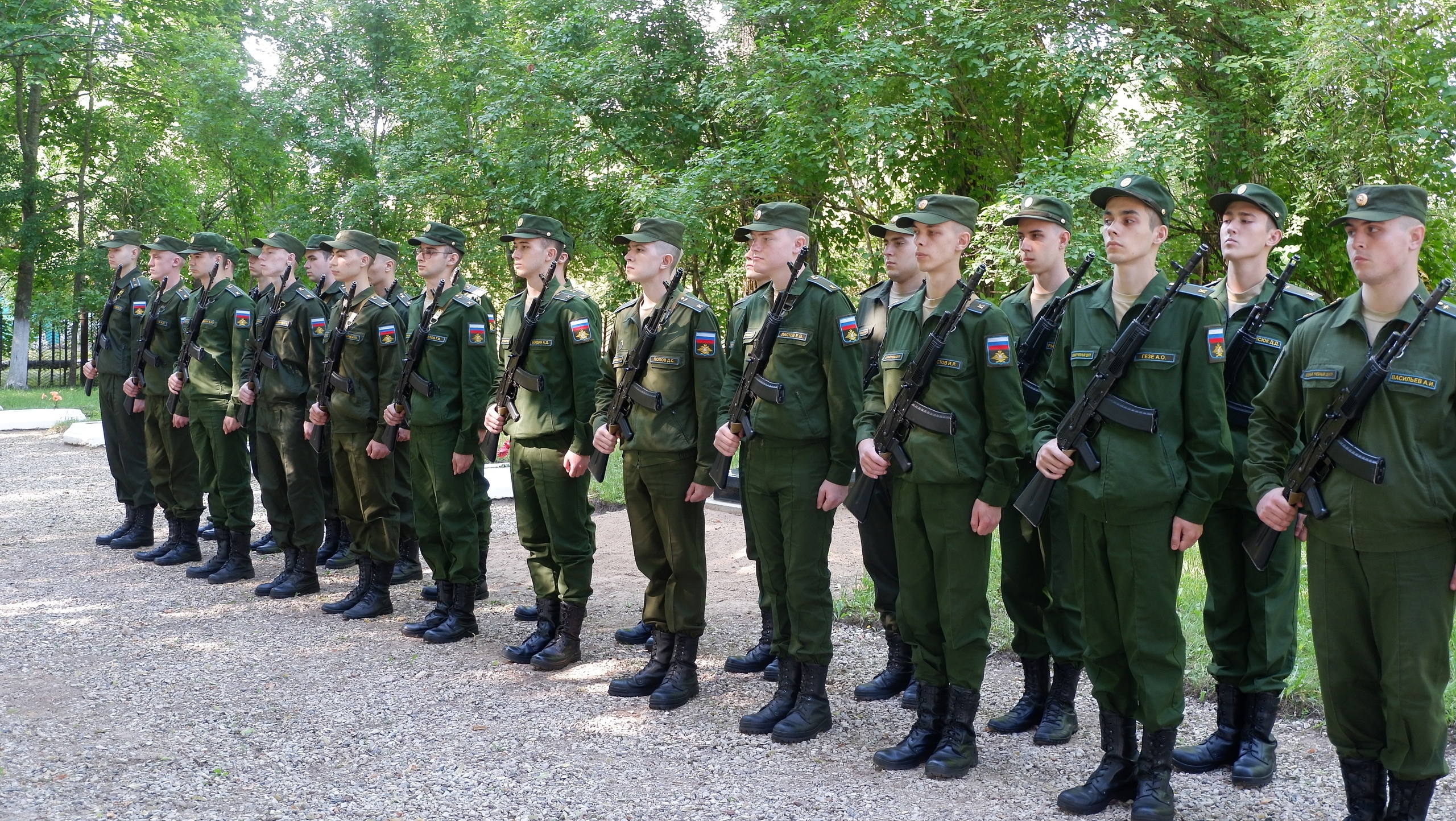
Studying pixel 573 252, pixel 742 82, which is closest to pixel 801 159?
pixel 742 82

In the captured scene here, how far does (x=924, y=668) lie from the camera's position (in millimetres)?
4410

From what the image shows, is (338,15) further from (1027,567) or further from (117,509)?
(1027,567)

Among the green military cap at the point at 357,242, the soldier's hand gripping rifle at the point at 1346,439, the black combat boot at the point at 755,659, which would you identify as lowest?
the black combat boot at the point at 755,659

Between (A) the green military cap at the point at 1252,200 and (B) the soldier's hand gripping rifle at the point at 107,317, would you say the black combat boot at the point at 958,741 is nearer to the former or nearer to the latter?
(A) the green military cap at the point at 1252,200

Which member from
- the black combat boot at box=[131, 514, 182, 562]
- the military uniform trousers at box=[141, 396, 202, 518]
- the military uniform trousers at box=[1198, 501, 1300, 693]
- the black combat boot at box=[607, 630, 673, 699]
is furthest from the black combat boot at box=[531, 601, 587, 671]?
the black combat boot at box=[131, 514, 182, 562]

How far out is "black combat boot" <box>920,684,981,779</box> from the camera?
13.8 feet

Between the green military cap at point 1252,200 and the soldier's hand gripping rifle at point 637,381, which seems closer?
the green military cap at point 1252,200

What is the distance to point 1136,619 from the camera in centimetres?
381

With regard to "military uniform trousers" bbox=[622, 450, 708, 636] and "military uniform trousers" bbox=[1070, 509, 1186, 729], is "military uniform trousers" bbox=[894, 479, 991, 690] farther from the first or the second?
"military uniform trousers" bbox=[622, 450, 708, 636]

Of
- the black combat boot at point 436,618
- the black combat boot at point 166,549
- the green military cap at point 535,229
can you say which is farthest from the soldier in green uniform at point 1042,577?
the black combat boot at point 166,549

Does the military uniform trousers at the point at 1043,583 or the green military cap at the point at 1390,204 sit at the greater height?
the green military cap at the point at 1390,204

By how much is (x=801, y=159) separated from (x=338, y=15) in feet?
39.1

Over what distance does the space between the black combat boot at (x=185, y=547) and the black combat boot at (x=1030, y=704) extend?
615 centimetres

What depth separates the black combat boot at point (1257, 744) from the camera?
4.13 metres
